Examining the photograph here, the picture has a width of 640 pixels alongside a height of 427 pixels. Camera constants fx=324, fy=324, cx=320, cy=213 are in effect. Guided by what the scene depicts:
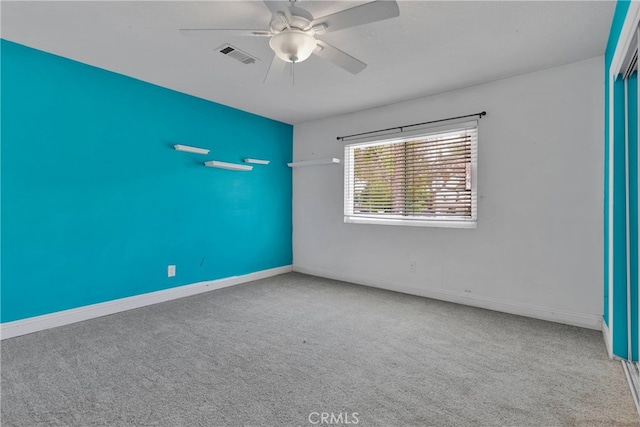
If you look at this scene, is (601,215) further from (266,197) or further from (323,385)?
(266,197)

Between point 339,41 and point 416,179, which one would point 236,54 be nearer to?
point 339,41

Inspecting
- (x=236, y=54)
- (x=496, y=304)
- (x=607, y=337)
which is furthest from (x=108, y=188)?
(x=607, y=337)

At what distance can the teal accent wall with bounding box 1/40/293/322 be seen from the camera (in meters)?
2.63

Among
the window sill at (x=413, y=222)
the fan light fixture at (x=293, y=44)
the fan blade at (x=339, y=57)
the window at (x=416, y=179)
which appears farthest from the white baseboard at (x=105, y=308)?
the fan blade at (x=339, y=57)

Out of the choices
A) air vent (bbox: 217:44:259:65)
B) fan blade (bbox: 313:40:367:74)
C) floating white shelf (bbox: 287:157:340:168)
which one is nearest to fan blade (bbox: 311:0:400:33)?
fan blade (bbox: 313:40:367:74)

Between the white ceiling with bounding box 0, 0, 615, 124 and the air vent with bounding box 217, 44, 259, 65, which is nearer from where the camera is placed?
the white ceiling with bounding box 0, 0, 615, 124

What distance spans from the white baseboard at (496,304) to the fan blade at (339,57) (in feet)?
8.59

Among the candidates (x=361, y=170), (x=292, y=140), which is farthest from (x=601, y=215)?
(x=292, y=140)

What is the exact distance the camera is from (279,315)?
3131mm

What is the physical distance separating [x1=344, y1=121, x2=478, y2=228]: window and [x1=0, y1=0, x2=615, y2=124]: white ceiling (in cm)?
61

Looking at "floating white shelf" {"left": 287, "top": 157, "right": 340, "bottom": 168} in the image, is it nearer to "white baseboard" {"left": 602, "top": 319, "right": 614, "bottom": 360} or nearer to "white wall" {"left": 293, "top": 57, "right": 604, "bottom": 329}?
"white wall" {"left": 293, "top": 57, "right": 604, "bottom": 329}

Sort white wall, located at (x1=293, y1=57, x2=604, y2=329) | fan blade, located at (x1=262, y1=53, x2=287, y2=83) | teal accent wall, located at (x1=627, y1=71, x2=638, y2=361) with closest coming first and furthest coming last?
teal accent wall, located at (x1=627, y1=71, x2=638, y2=361) < fan blade, located at (x1=262, y1=53, x2=287, y2=83) < white wall, located at (x1=293, y1=57, x2=604, y2=329)

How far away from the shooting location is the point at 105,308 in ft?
10.2

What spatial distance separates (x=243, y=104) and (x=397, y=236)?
256 cm
